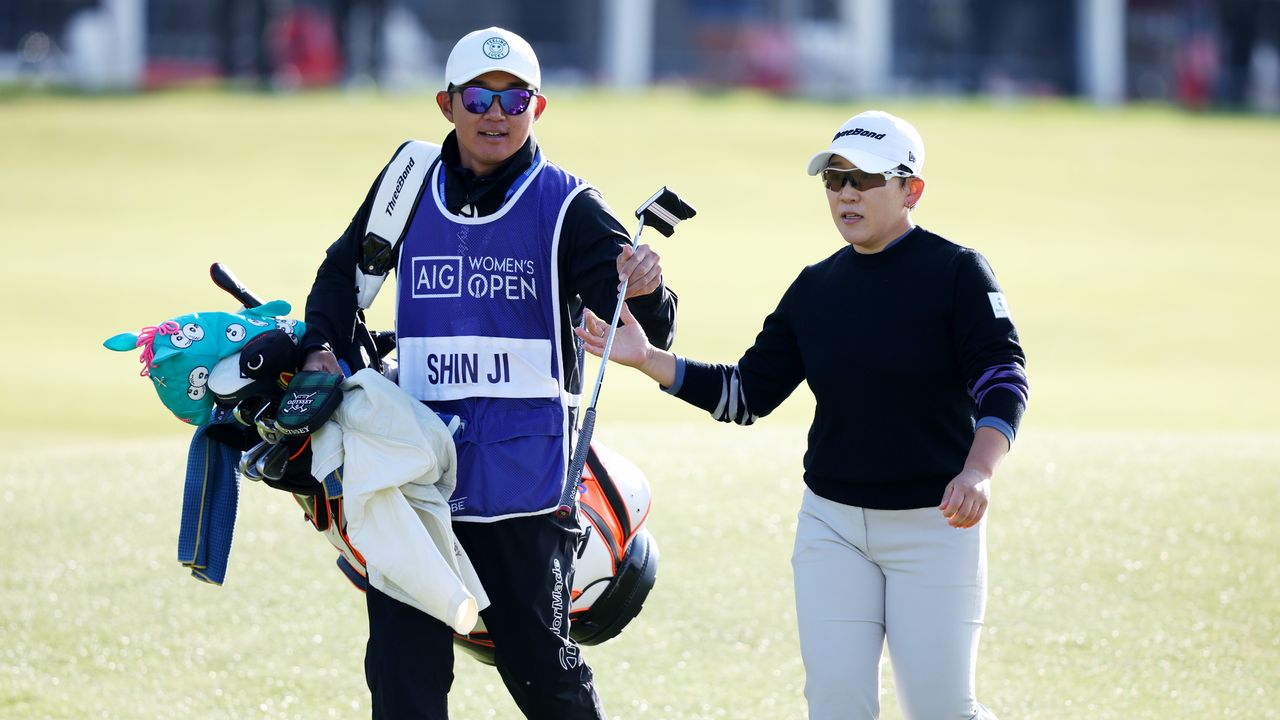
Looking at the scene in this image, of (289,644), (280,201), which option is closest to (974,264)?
(289,644)

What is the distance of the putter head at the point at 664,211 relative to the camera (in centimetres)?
454

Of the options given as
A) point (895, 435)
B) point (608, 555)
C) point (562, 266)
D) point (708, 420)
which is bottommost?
point (708, 420)

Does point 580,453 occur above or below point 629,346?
below

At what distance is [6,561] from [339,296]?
318 cm

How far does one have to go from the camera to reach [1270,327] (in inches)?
702

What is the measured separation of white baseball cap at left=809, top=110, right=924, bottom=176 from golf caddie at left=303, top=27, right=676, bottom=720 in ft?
2.01

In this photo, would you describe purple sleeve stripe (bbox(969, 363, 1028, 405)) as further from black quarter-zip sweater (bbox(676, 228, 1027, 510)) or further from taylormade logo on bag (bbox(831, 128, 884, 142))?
taylormade logo on bag (bbox(831, 128, 884, 142))

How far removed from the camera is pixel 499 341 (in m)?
4.35

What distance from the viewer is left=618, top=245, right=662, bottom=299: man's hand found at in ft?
14.0

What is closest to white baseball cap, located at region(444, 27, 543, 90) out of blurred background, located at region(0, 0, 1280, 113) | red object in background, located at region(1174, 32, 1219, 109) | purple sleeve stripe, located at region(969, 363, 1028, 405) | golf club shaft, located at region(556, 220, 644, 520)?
golf club shaft, located at region(556, 220, 644, 520)

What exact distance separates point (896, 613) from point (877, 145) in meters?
1.27

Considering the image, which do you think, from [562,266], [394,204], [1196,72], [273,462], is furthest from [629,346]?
[1196,72]

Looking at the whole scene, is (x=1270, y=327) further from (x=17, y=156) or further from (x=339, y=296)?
(x=17, y=156)

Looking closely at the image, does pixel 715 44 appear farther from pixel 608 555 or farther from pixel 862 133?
pixel 862 133
